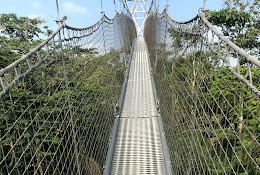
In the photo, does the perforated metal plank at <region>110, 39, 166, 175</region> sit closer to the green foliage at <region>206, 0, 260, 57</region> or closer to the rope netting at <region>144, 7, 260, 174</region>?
Answer: the rope netting at <region>144, 7, 260, 174</region>

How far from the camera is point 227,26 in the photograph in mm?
7562

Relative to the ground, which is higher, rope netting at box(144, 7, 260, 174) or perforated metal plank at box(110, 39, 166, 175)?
rope netting at box(144, 7, 260, 174)

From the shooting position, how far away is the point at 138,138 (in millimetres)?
2273

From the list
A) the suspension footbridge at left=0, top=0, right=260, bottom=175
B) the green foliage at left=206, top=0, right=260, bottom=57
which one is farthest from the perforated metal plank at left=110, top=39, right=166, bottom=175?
the green foliage at left=206, top=0, right=260, bottom=57

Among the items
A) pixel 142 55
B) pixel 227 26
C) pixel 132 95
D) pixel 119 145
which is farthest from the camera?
pixel 227 26

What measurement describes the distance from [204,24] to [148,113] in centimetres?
175

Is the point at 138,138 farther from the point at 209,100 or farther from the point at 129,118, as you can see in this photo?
the point at 209,100

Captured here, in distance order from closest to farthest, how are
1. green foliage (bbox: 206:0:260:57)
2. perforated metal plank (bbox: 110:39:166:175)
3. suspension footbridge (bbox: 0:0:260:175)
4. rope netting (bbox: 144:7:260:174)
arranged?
1. rope netting (bbox: 144:7:260:174)
2. suspension footbridge (bbox: 0:0:260:175)
3. perforated metal plank (bbox: 110:39:166:175)
4. green foliage (bbox: 206:0:260:57)

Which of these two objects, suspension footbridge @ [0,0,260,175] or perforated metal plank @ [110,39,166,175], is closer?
suspension footbridge @ [0,0,260,175]

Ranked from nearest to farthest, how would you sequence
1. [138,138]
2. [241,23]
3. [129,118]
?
[138,138]
[129,118]
[241,23]

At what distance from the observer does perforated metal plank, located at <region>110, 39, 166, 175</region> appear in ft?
6.20

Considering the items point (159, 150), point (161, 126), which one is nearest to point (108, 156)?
point (159, 150)

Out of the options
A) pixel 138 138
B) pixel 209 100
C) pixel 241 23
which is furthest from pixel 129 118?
pixel 241 23

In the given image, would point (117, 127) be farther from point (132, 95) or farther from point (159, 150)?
point (132, 95)
